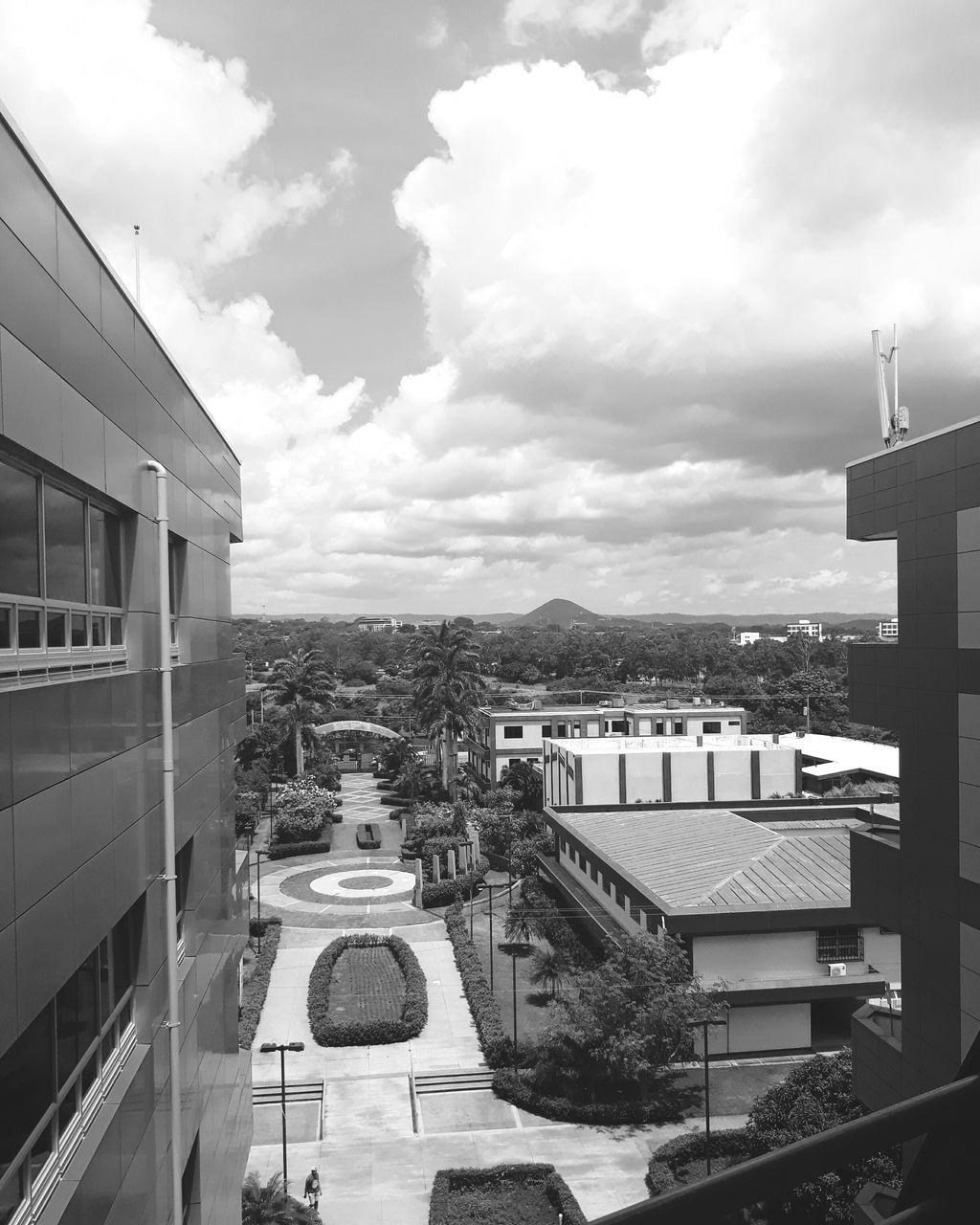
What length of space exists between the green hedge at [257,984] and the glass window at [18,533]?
25.7m

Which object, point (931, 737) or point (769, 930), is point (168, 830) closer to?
point (931, 737)

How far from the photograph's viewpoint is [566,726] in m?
69.9

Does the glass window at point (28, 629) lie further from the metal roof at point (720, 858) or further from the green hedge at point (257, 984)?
the metal roof at point (720, 858)

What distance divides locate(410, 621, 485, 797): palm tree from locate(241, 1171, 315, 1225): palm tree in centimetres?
4249

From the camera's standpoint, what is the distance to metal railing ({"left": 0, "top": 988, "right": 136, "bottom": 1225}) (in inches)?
270

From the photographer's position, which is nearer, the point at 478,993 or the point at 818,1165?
the point at 818,1165

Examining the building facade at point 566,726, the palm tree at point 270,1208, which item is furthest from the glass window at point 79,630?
the building facade at point 566,726

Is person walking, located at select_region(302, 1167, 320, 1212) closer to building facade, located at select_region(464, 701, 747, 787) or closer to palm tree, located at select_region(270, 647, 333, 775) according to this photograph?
building facade, located at select_region(464, 701, 747, 787)

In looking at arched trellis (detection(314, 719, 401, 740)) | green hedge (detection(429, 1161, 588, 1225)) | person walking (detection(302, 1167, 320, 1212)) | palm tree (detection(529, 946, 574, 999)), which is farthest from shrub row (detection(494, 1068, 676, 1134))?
arched trellis (detection(314, 719, 401, 740))

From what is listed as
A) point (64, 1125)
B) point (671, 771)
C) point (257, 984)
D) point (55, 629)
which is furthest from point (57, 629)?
point (671, 771)

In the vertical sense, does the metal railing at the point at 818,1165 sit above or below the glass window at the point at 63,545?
below

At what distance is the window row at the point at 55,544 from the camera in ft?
22.8

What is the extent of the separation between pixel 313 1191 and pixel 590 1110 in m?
8.54

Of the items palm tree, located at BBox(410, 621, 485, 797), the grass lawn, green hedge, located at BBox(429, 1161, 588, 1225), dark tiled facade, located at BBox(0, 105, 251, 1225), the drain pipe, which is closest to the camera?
dark tiled facade, located at BBox(0, 105, 251, 1225)
